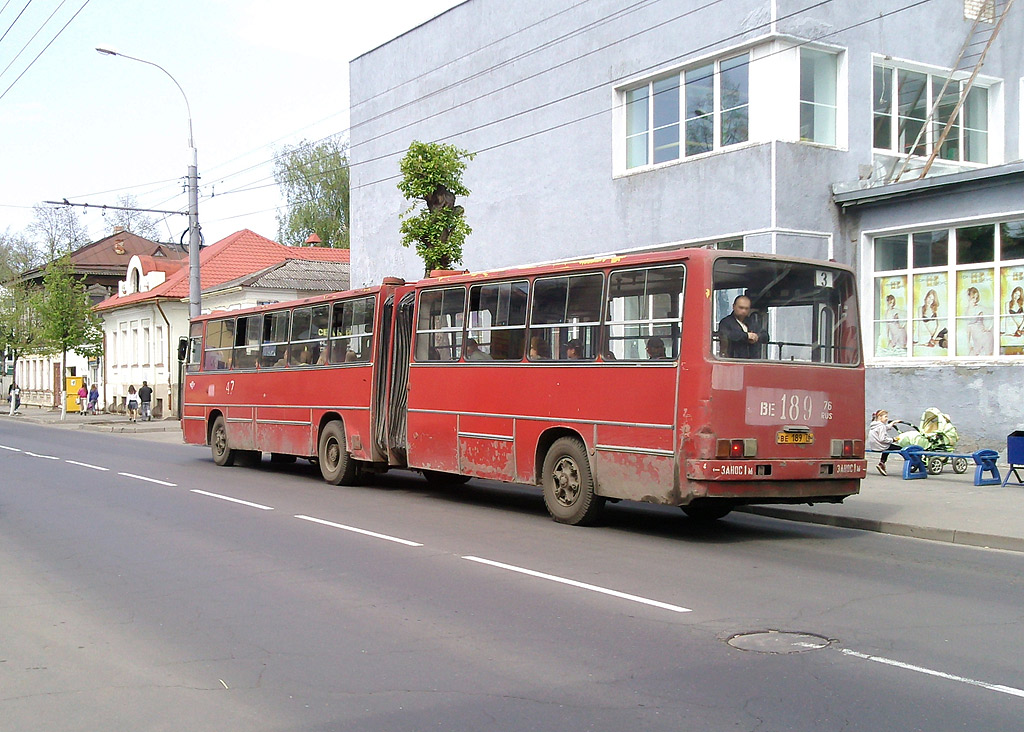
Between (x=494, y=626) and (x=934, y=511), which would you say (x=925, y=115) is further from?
(x=494, y=626)

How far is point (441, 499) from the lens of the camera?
15.7m

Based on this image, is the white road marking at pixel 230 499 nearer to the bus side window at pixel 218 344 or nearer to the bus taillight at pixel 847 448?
the bus side window at pixel 218 344

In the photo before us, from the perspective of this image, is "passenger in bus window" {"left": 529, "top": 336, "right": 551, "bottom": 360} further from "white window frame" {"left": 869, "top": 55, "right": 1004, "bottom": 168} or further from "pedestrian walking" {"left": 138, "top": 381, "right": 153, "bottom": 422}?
"pedestrian walking" {"left": 138, "top": 381, "right": 153, "bottom": 422}

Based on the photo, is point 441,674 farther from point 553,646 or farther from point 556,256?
point 556,256

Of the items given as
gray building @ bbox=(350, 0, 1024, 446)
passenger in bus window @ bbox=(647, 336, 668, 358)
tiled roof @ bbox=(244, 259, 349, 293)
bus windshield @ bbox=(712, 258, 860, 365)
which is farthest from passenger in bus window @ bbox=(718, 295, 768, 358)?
tiled roof @ bbox=(244, 259, 349, 293)

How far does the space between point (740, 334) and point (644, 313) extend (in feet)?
3.54

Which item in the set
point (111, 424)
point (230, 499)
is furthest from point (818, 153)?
point (111, 424)

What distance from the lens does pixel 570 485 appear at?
492 inches

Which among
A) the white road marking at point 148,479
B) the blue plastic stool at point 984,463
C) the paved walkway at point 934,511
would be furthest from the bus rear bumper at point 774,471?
the white road marking at point 148,479

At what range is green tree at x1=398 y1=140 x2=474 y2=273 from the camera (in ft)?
71.3

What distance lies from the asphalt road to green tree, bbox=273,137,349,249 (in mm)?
51087

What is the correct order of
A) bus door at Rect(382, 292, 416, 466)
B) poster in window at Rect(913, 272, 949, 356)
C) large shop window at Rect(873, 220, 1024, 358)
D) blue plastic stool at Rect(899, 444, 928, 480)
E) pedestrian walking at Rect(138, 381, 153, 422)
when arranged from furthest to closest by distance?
1. pedestrian walking at Rect(138, 381, 153, 422)
2. poster in window at Rect(913, 272, 949, 356)
3. large shop window at Rect(873, 220, 1024, 358)
4. blue plastic stool at Rect(899, 444, 928, 480)
5. bus door at Rect(382, 292, 416, 466)

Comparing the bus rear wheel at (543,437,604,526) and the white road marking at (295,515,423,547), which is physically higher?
the bus rear wheel at (543,437,604,526)

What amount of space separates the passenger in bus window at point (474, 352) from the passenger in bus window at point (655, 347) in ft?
10.00
